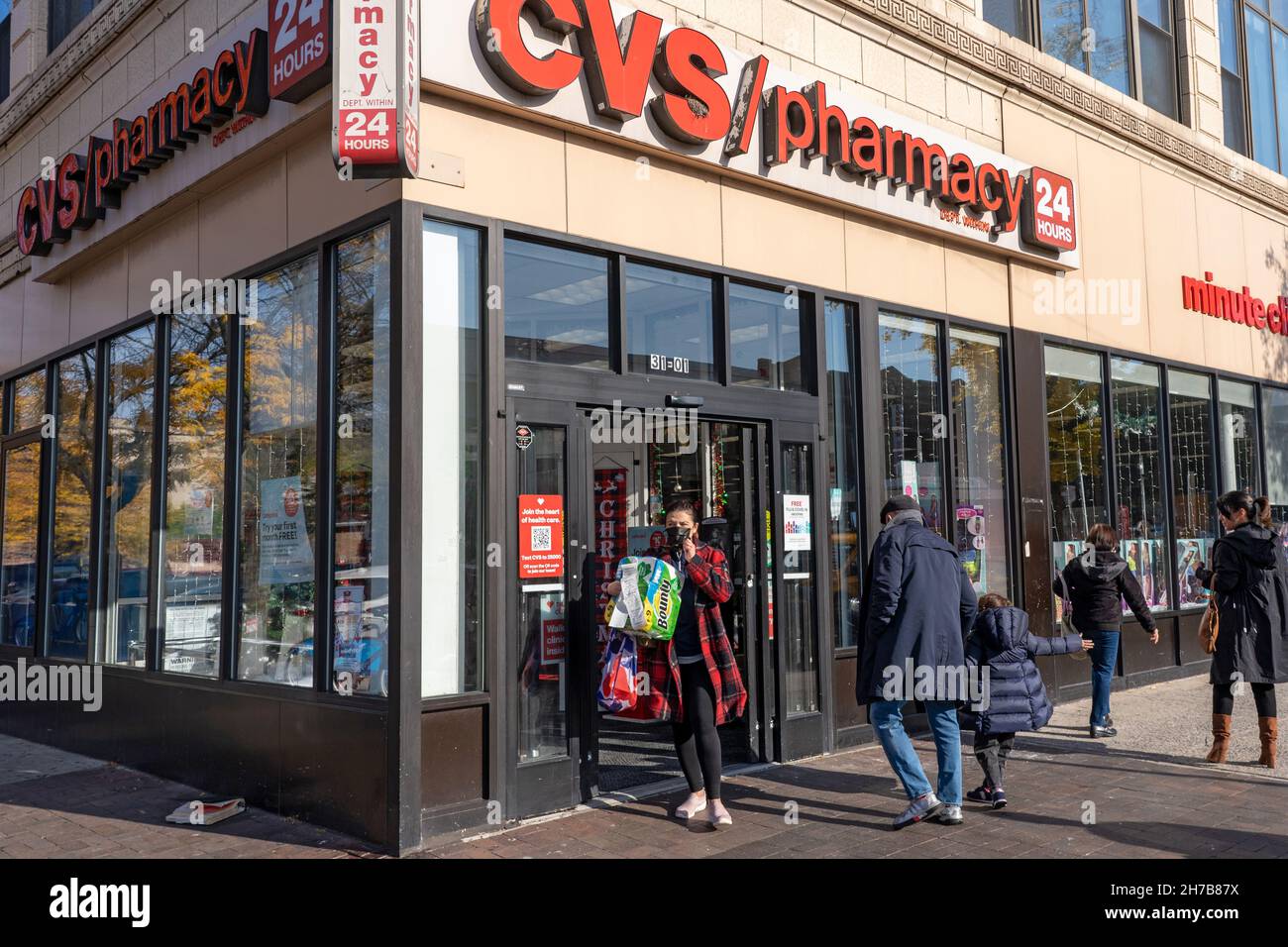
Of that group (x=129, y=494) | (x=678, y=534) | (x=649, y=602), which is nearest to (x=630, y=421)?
(x=678, y=534)

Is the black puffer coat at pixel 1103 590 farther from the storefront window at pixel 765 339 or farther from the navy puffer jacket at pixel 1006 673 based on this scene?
the storefront window at pixel 765 339

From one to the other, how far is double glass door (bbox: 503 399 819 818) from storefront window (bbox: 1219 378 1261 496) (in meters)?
7.48

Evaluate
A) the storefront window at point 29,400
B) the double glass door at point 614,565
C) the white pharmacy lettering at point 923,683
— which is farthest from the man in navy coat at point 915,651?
the storefront window at point 29,400

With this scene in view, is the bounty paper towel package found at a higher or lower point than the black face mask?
lower

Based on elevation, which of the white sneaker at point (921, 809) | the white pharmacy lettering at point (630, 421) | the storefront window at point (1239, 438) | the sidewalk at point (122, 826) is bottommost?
the sidewalk at point (122, 826)

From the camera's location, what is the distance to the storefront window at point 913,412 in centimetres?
962

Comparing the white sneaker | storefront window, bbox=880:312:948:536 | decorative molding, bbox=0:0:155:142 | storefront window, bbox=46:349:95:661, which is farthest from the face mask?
decorative molding, bbox=0:0:155:142

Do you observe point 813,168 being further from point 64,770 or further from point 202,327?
point 64,770

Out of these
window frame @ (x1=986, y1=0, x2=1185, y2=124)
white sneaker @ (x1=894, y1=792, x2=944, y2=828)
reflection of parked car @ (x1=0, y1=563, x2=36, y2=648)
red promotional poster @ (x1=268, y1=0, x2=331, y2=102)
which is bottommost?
white sneaker @ (x1=894, y1=792, x2=944, y2=828)

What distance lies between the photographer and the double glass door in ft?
22.5

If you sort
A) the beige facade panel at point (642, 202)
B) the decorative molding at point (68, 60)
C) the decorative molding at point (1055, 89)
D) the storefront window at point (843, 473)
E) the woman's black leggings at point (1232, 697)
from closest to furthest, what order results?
the beige facade panel at point (642, 202) < the woman's black leggings at point (1232, 697) < the storefront window at point (843, 473) < the decorative molding at point (68, 60) < the decorative molding at point (1055, 89)

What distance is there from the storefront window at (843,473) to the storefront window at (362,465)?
3.77 meters
